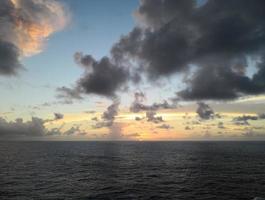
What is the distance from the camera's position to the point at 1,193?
52156mm

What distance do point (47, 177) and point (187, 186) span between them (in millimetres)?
A: 36483

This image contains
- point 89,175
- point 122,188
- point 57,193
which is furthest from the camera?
point 89,175

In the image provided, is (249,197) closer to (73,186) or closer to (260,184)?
(260,184)

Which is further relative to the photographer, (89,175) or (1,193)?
(89,175)

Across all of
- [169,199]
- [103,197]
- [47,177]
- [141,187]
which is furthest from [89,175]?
[169,199]

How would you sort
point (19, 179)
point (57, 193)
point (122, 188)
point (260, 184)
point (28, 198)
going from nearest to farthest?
point (28, 198) < point (57, 193) < point (122, 188) < point (260, 184) < point (19, 179)

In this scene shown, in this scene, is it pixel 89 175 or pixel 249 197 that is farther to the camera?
pixel 89 175

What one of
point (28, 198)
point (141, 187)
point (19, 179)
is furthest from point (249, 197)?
point (19, 179)

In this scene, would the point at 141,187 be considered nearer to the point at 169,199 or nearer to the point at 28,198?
the point at 169,199

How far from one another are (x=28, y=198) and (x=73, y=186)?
12.6 metres

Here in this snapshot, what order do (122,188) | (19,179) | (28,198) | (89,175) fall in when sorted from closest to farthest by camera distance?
(28,198)
(122,188)
(19,179)
(89,175)

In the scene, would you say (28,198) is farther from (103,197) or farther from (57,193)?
(103,197)

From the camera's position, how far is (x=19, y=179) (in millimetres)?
68312

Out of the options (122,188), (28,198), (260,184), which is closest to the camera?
(28,198)
